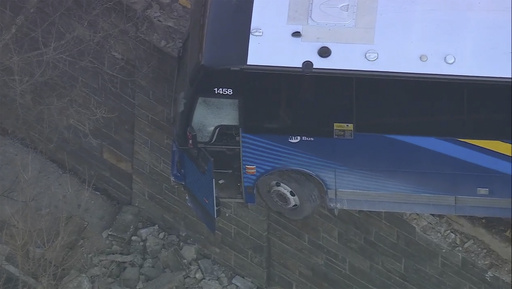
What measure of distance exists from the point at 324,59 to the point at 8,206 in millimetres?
6335

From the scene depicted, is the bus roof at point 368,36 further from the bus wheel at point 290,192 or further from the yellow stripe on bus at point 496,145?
the bus wheel at point 290,192

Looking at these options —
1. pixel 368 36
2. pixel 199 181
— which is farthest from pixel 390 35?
pixel 199 181

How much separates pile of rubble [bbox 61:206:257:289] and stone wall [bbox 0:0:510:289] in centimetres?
24

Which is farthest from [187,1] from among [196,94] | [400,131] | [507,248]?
[507,248]

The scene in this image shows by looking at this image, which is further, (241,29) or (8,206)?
(8,206)

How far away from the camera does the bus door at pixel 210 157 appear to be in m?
10.4

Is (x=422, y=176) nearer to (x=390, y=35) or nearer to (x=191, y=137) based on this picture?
(x=390, y=35)

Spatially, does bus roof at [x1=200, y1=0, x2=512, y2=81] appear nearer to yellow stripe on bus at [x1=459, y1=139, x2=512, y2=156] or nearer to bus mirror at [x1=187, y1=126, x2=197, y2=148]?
yellow stripe on bus at [x1=459, y1=139, x2=512, y2=156]

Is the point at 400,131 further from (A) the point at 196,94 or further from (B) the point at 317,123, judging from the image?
Result: (A) the point at 196,94

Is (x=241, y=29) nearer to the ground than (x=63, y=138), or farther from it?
farther from it

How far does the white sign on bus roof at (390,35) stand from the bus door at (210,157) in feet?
3.54

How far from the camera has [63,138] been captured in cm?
1379

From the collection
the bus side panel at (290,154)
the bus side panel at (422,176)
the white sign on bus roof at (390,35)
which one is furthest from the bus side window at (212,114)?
the bus side panel at (422,176)

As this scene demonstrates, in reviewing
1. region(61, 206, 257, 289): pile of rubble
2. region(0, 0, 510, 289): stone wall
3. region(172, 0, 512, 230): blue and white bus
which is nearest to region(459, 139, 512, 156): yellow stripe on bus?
region(172, 0, 512, 230): blue and white bus
